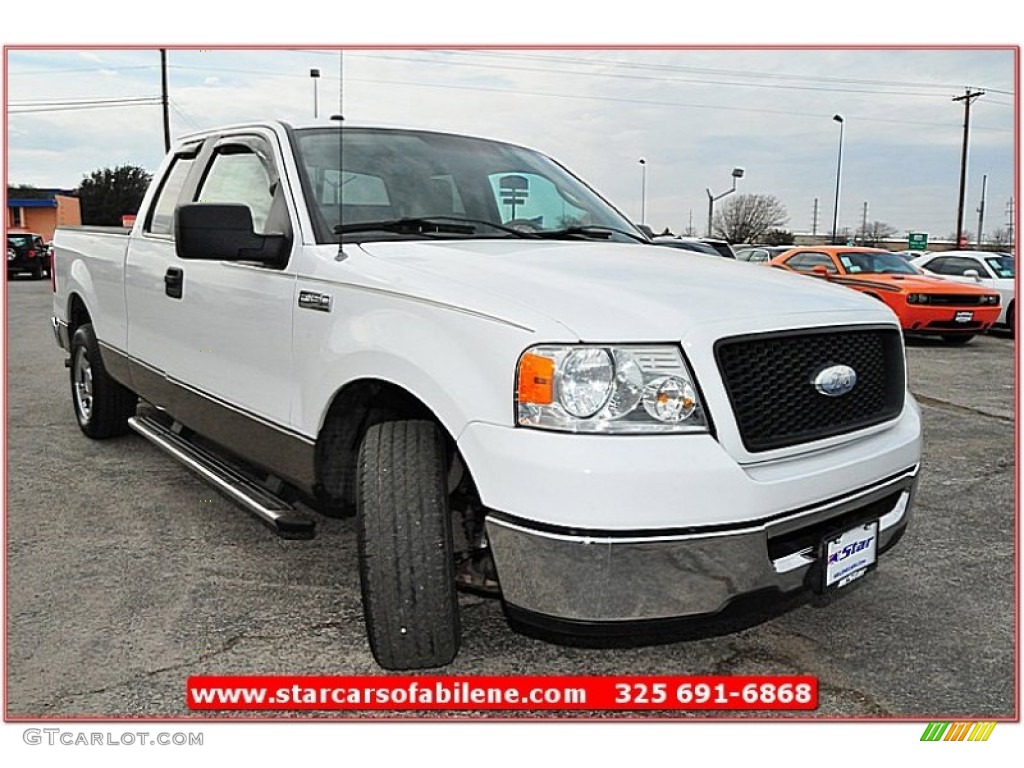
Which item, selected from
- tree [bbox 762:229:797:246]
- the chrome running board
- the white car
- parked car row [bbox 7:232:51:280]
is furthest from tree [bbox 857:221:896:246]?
parked car row [bbox 7:232:51:280]

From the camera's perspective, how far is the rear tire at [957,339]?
495 inches

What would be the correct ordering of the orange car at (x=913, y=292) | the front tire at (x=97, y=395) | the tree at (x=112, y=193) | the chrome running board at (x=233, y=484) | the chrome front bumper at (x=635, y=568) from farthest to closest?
→ the orange car at (x=913, y=292) → the front tire at (x=97, y=395) → the tree at (x=112, y=193) → the chrome running board at (x=233, y=484) → the chrome front bumper at (x=635, y=568)

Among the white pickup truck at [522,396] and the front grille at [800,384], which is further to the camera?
the front grille at [800,384]

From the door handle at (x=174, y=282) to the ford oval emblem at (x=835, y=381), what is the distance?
2760 millimetres

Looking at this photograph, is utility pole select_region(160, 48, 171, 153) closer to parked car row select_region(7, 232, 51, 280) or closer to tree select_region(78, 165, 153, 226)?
tree select_region(78, 165, 153, 226)

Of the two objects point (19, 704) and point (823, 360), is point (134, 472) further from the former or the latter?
point (823, 360)

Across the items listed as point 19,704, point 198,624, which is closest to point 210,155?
point 198,624

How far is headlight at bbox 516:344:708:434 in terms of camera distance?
90.8 inches

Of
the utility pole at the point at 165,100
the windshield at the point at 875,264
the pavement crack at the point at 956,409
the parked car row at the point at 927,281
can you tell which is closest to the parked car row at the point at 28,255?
the parked car row at the point at 927,281

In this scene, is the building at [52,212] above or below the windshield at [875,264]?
above

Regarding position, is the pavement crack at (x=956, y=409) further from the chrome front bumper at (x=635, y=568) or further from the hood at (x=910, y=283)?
the chrome front bumper at (x=635, y=568)

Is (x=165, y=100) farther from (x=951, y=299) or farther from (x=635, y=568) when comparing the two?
(x=951, y=299)

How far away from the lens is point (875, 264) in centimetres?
1285

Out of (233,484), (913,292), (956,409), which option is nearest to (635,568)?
(233,484)
